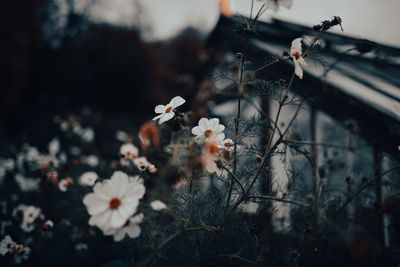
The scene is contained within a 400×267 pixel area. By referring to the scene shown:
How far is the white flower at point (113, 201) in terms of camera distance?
Answer: 0.63 meters

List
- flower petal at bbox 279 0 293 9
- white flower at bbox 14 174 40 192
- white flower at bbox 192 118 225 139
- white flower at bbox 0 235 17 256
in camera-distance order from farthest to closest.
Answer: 1. white flower at bbox 14 174 40 192
2. white flower at bbox 0 235 17 256
3. white flower at bbox 192 118 225 139
4. flower petal at bbox 279 0 293 9

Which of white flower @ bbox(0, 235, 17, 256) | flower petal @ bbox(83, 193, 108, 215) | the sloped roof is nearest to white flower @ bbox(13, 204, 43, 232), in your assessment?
white flower @ bbox(0, 235, 17, 256)

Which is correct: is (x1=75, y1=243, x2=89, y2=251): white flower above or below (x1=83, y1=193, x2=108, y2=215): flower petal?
below

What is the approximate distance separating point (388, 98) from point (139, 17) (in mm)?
14202

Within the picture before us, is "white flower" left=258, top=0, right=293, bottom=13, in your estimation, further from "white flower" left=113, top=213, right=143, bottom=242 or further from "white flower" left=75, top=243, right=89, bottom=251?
"white flower" left=75, top=243, right=89, bottom=251

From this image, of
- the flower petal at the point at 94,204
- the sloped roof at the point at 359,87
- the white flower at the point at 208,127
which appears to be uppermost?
the sloped roof at the point at 359,87

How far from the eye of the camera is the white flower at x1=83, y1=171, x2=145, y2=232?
63 centimetres

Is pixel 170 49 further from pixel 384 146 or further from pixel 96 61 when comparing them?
pixel 384 146

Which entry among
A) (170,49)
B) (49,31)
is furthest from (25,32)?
(170,49)

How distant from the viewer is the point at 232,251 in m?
1.04

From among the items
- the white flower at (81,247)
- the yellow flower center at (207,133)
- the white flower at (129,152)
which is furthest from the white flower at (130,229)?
the white flower at (81,247)

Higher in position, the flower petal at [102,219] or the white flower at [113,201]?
the white flower at [113,201]

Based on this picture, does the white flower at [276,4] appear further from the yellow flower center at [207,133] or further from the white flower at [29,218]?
the white flower at [29,218]

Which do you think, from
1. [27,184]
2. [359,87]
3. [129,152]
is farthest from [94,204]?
[27,184]
